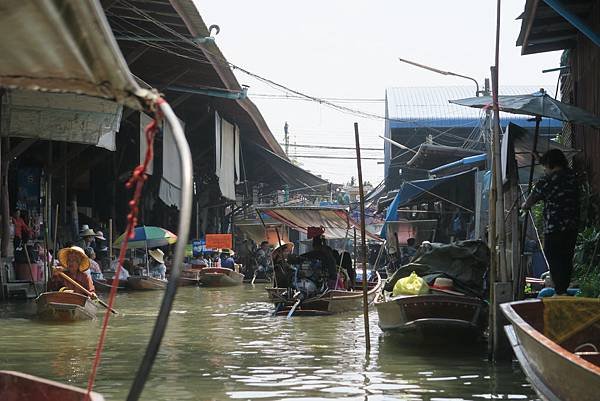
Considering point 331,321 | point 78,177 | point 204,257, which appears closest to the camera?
point 331,321

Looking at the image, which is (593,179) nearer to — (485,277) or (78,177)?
(485,277)

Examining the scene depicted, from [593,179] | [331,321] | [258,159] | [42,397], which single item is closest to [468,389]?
[42,397]

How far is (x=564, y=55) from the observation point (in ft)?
45.3

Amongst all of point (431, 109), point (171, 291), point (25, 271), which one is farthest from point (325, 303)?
point (431, 109)

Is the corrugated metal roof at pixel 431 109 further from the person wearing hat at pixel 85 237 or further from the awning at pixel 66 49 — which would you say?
the awning at pixel 66 49

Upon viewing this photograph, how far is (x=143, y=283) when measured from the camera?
65.0 ft

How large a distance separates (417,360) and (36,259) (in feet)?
31.8

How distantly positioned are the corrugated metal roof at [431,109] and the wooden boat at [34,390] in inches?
951

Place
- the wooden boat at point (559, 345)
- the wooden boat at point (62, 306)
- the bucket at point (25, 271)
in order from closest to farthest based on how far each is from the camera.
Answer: the wooden boat at point (559, 345), the wooden boat at point (62, 306), the bucket at point (25, 271)

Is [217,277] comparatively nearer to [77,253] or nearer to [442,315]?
[77,253]

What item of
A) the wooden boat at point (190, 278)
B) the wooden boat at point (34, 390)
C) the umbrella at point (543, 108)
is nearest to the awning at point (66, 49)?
the wooden boat at point (34, 390)

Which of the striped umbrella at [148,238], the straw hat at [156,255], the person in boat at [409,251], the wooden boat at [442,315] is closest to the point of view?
the wooden boat at [442,315]

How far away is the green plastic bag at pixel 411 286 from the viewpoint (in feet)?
29.7

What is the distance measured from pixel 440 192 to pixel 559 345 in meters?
13.1
